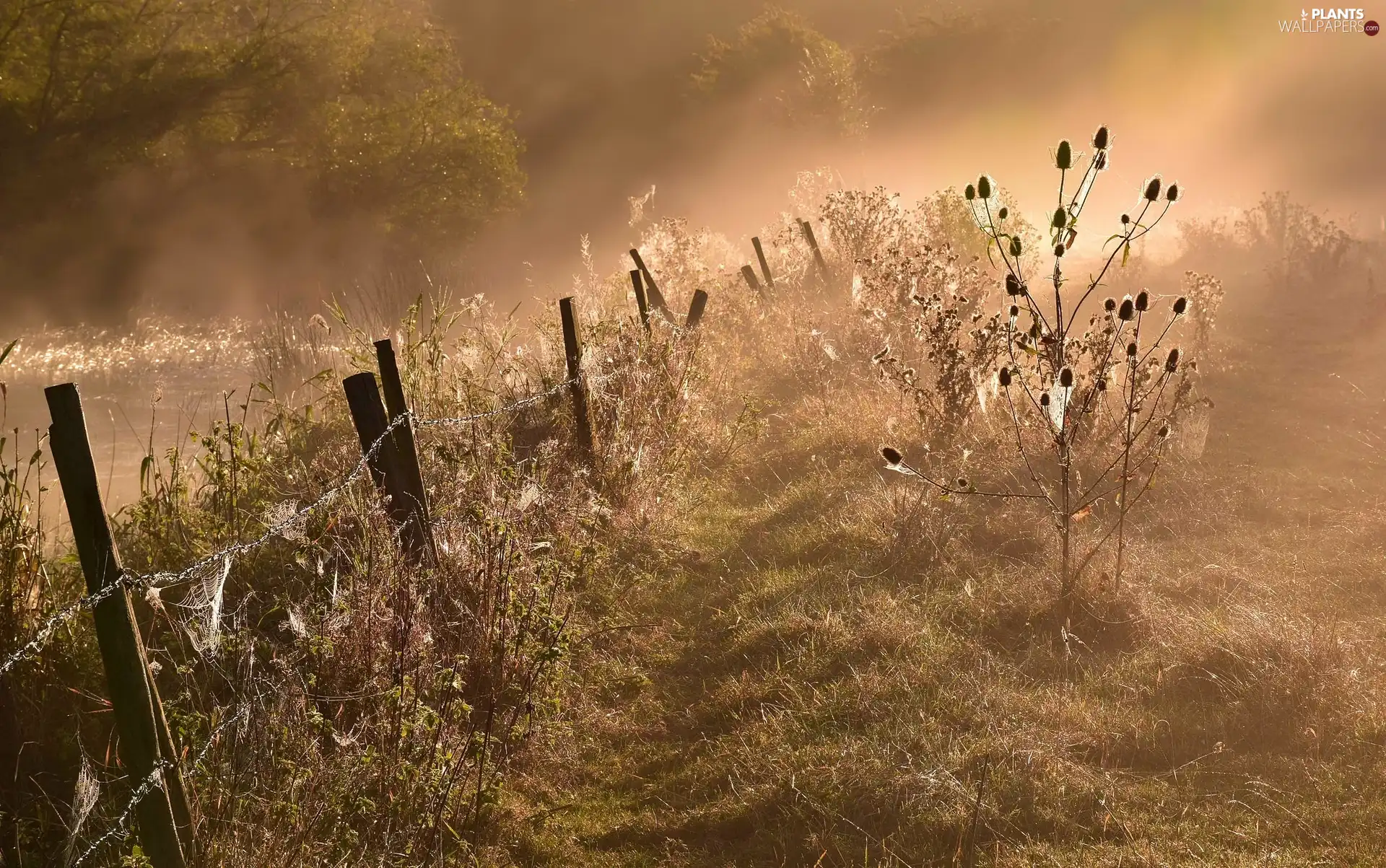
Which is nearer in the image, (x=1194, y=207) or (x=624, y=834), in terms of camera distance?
(x=624, y=834)

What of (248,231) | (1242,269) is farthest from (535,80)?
(1242,269)

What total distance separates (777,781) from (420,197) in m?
22.6

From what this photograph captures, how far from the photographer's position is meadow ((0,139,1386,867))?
3568 millimetres

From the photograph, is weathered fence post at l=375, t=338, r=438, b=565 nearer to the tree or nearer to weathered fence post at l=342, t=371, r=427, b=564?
weathered fence post at l=342, t=371, r=427, b=564

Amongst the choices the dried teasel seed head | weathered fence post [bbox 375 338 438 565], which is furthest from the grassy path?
the dried teasel seed head

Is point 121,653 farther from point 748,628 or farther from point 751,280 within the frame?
point 751,280

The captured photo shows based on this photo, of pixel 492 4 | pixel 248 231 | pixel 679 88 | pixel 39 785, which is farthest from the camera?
pixel 492 4

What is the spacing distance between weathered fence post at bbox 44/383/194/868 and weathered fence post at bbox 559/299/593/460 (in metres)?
4.12

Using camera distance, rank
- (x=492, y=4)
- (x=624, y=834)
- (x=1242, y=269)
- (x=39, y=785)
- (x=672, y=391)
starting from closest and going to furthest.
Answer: (x=39, y=785)
(x=624, y=834)
(x=672, y=391)
(x=1242, y=269)
(x=492, y=4)

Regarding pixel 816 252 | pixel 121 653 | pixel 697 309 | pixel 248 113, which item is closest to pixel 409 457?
pixel 121 653

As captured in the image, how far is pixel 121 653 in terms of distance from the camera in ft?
8.47

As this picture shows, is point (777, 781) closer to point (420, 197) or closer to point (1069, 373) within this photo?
point (1069, 373)

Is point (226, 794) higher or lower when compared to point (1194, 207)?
lower

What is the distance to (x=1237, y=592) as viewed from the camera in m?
5.52
